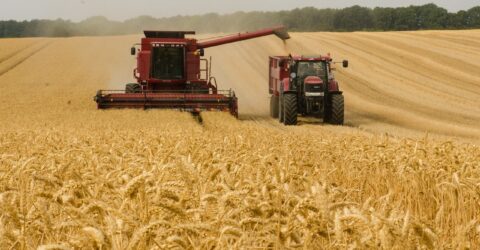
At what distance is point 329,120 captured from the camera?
895 inches

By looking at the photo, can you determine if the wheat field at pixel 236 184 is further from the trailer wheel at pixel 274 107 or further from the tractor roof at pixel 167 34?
the tractor roof at pixel 167 34

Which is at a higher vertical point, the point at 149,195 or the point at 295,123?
the point at 149,195

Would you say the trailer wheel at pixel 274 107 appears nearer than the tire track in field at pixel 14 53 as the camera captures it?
Yes

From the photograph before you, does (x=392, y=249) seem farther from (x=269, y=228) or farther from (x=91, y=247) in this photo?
(x=91, y=247)

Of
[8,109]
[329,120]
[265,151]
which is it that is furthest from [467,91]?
[265,151]

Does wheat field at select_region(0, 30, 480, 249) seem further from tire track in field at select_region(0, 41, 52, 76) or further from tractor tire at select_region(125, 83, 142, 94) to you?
tire track in field at select_region(0, 41, 52, 76)

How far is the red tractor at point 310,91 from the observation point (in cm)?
2214

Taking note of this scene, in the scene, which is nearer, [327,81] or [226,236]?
[226,236]

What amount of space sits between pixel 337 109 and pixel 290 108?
4.67 feet

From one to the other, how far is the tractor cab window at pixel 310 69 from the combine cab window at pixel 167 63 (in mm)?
4252

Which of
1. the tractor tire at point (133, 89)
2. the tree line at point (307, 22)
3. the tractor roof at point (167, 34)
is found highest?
the tree line at point (307, 22)

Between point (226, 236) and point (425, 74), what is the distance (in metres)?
37.9

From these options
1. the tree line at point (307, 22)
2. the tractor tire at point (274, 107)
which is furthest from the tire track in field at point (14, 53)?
the tractor tire at point (274, 107)

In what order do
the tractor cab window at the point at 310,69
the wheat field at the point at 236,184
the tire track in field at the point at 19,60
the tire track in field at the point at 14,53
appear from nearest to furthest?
the wheat field at the point at 236,184 → the tractor cab window at the point at 310,69 → the tire track in field at the point at 19,60 → the tire track in field at the point at 14,53
